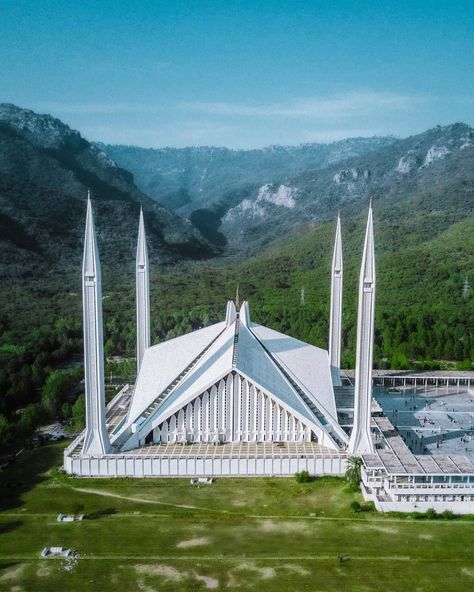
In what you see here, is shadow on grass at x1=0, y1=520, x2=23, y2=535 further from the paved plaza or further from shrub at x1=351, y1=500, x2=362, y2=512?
the paved plaza

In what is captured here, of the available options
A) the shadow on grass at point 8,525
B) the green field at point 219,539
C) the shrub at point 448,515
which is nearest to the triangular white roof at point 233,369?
the green field at point 219,539

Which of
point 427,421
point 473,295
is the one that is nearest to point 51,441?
point 427,421

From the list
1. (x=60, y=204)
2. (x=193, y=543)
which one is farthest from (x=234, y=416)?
(x=60, y=204)

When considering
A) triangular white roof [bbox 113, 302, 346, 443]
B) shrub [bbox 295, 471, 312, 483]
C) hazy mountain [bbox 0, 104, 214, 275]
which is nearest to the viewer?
shrub [bbox 295, 471, 312, 483]

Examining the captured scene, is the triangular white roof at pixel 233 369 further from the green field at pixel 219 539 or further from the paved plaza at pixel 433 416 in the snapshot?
the paved plaza at pixel 433 416

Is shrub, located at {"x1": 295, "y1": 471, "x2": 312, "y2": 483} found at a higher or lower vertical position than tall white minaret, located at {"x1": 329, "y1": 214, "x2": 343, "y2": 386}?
lower

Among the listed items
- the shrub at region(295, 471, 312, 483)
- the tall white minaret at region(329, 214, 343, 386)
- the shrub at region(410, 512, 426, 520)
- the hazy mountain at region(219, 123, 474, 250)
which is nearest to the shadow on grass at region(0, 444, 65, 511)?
the shrub at region(295, 471, 312, 483)

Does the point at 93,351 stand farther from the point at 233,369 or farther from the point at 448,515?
the point at 448,515
